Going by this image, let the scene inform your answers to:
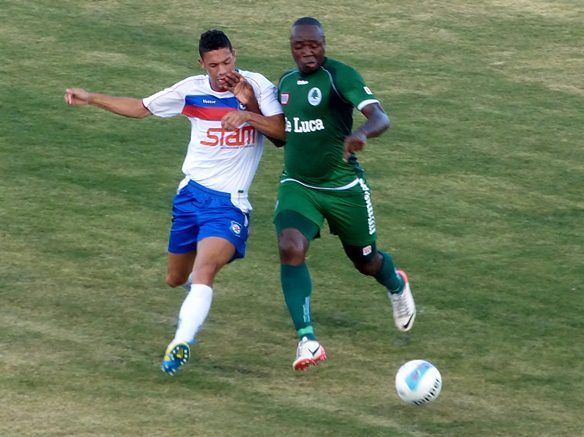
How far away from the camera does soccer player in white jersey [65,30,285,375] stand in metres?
9.41

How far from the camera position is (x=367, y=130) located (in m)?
9.01

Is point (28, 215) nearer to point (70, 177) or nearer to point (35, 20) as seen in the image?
point (70, 177)

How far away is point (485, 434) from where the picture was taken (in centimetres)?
851

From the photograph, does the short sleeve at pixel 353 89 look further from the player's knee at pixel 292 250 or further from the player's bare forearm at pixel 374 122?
the player's knee at pixel 292 250

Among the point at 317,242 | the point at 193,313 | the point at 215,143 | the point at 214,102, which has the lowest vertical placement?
the point at 317,242

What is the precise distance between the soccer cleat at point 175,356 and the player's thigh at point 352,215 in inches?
65.1

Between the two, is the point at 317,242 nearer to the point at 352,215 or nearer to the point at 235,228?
the point at 352,215

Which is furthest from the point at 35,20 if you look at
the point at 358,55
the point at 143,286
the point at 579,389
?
the point at 579,389

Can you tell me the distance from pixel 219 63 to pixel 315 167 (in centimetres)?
105

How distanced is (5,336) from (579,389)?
426 cm

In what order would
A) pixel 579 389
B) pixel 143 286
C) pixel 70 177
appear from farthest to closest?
pixel 70 177
pixel 143 286
pixel 579 389

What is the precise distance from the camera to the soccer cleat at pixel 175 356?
880 centimetres

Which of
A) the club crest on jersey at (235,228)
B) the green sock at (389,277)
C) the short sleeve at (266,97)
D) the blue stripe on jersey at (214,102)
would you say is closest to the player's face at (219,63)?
the blue stripe on jersey at (214,102)

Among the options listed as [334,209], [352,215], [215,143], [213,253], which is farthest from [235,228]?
[352,215]
